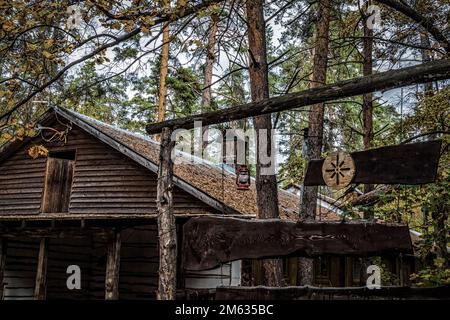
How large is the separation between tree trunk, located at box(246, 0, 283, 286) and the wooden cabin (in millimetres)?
2218

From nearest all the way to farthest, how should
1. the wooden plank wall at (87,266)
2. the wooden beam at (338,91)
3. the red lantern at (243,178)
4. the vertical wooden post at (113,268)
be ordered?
the wooden beam at (338,91)
the red lantern at (243,178)
the vertical wooden post at (113,268)
the wooden plank wall at (87,266)

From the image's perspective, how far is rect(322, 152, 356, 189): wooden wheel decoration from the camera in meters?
3.95

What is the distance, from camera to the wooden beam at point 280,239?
11.8 ft

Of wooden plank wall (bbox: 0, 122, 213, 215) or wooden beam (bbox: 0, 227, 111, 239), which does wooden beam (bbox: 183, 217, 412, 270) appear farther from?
wooden beam (bbox: 0, 227, 111, 239)

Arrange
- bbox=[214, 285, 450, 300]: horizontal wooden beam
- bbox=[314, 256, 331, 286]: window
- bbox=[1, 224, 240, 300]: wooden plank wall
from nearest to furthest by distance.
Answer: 1. bbox=[214, 285, 450, 300]: horizontal wooden beam
2. bbox=[1, 224, 240, 300]: wooden plank wall
3. bbox=[314, 256, 331, 286]: window

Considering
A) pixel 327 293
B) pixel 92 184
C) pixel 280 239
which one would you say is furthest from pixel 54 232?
pixel 327 293

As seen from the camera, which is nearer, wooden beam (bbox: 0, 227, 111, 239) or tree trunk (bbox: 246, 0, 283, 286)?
tree trunk (bbox: 246, 0, 283, 286)

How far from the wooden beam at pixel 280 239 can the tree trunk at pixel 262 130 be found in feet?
15.0

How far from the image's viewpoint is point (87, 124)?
540 inches

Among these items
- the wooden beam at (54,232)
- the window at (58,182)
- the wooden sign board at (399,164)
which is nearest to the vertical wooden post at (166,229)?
the wooden sign board at (399,164)

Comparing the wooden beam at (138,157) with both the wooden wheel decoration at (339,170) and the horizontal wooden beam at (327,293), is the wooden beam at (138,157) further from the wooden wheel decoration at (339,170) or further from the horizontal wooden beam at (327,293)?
the horizontal wooden beam at (327,293)

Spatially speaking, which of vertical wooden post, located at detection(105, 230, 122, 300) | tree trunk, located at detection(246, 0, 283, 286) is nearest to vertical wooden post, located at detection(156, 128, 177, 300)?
tree trunk, located at detection(246, 0, 283, 286)

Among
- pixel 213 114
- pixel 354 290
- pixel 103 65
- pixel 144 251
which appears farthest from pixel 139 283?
pixel 354 290

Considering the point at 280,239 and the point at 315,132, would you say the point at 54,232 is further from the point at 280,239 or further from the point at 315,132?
the point at 280,239
